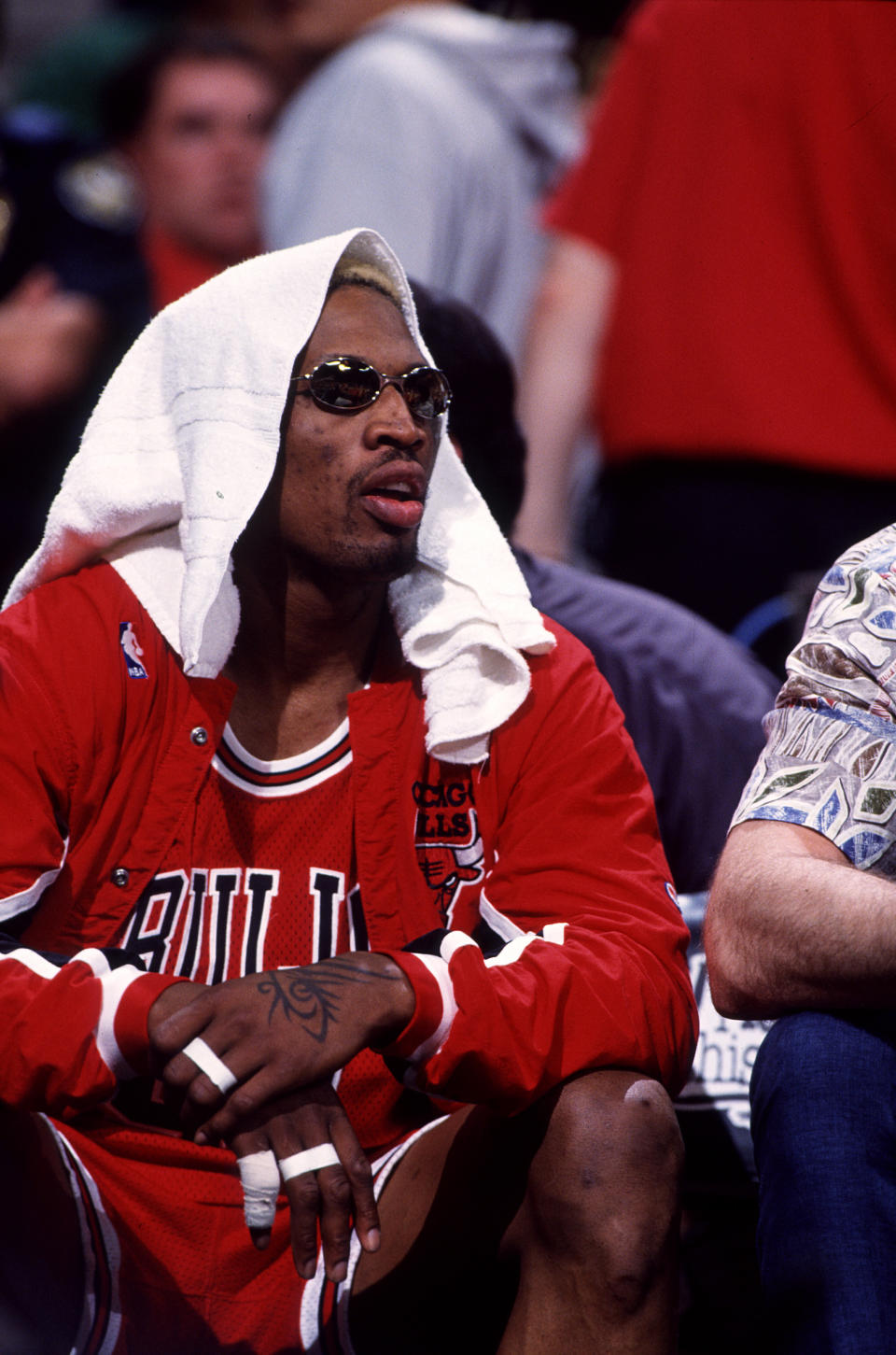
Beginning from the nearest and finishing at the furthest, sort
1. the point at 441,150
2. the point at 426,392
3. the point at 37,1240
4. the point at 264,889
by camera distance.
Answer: the point at 37,1240 → the point at 264,889 → the point at 426,392 → the point at 441,150

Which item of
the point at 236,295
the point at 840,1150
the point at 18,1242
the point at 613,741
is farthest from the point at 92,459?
the point at 840,1150

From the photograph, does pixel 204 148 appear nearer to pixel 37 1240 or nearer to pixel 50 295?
pixel 50 295

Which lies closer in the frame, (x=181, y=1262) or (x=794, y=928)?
(x=794, y=928)

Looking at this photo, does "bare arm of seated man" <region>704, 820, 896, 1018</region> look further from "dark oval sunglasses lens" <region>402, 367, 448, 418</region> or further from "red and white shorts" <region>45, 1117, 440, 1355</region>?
"dark oval sunglasses lens" <region>402, 367, 448, 418</region>

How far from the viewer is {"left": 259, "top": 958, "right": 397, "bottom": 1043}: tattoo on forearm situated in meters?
2.14

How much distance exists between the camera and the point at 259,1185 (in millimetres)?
2115

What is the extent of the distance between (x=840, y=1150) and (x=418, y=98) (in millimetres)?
2770

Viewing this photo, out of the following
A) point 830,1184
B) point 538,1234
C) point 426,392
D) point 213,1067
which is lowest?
point 538,1234

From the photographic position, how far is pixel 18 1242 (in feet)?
7.66

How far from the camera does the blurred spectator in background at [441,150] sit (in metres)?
3.79

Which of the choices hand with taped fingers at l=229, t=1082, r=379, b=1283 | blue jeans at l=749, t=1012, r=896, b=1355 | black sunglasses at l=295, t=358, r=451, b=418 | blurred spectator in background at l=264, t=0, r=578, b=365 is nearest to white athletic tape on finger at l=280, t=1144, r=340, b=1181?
hand with taped fingers at l=229, t=1082, r=379, b=1283

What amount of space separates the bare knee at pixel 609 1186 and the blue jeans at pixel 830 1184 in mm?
139

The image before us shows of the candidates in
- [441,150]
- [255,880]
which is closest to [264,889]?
[255,880]

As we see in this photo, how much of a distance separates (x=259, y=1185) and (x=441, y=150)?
8.63 feet
